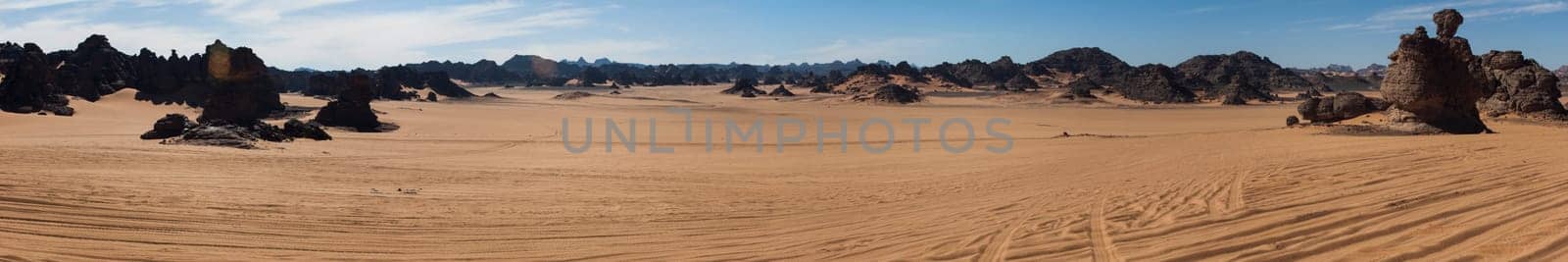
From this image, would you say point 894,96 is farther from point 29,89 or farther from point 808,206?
point 808,206

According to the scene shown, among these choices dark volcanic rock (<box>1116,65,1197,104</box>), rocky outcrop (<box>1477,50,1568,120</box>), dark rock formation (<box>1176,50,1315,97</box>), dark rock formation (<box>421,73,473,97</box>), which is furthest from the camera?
dark rock formation (<box>1176,50,1315,97</box>)

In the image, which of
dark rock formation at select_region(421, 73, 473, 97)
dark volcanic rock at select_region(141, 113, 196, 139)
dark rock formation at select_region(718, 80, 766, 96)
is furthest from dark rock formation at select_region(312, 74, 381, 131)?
dark rock formation at select_region(718, 80, 766, 96)

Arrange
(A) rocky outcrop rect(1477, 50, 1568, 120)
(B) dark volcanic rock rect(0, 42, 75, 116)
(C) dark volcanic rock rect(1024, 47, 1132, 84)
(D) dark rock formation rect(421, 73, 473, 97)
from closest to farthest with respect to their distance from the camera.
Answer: (A) rocky outcrop rect(1477, 50, 1568, 120) < (B) dark volcanic rock rect(0, 42, 75, 116) < (D) dark rock formation rect(421, 73, 473, 97) < (C) dark volcanic rock rect(1024, 47, 1132, 84)

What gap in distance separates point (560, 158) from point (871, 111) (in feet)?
96.3

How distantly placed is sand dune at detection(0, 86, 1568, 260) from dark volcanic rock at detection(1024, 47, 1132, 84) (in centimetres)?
6960

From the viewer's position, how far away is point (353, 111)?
2598 centimetres

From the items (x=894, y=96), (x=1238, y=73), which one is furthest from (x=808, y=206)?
(x=1238, y=73)

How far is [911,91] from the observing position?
5556 cm

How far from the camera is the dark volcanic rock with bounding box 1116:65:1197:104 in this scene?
48.6m

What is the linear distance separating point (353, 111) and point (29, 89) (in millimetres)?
11024

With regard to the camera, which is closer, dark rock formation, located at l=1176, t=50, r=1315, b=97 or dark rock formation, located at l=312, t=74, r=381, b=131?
dark rock formation, located at l=312, t=74, r=381, b=131

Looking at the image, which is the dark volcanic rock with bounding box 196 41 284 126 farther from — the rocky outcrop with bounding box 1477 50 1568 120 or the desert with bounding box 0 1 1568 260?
the rocky outcrop with bounding box 1477 50 1568 120

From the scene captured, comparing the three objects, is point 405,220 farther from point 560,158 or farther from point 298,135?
point 298,135

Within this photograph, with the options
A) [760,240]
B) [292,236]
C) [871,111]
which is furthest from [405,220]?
[871,111]
